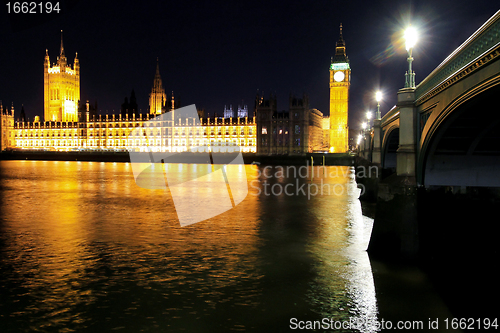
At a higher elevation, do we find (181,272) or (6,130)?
(6,130)

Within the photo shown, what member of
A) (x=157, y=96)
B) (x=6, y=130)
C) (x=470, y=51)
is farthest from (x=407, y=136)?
(x=6, y=130)

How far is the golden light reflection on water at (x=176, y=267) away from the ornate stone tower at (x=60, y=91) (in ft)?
538

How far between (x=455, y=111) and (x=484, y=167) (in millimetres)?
7870

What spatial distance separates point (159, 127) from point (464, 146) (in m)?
138

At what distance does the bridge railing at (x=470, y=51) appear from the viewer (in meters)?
8.95

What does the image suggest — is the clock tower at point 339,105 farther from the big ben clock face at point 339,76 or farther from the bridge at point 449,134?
the bridge at point 449,134

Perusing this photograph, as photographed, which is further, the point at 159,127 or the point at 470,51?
the point at 159,127

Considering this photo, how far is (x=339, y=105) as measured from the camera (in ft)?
404

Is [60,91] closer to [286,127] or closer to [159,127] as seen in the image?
[159,127]

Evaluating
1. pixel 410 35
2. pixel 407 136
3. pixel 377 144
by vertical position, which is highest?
pixel 410 35

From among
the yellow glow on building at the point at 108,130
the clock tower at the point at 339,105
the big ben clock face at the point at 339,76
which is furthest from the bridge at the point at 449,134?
the yellow glow on building at the point at 108,130

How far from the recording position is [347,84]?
407ft

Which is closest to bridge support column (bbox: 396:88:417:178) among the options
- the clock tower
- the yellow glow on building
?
the clock tower

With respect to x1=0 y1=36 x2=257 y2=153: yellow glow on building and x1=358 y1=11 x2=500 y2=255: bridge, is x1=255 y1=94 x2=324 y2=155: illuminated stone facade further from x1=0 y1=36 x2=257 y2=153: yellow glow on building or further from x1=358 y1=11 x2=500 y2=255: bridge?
x1=358 y1=11 x2=500 y2=255: bridge
